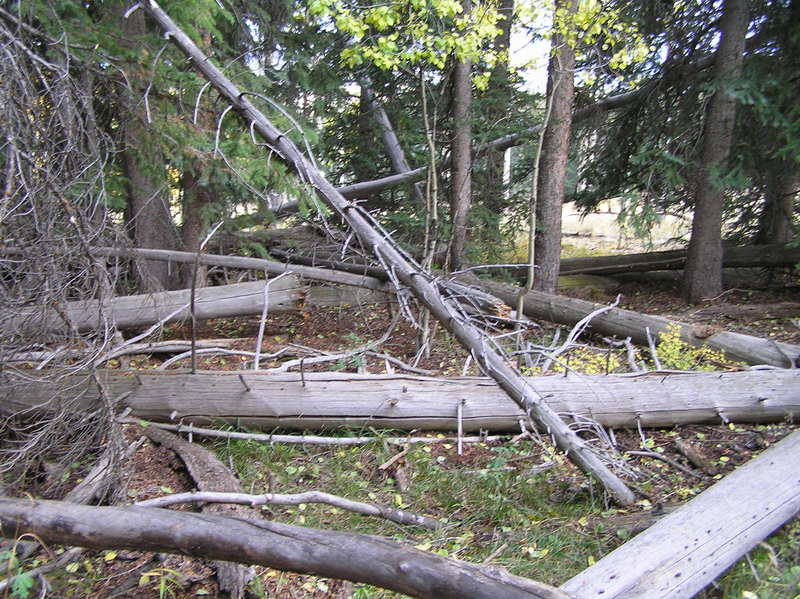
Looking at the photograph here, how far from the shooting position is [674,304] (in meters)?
9.45

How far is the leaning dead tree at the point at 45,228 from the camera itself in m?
3.47

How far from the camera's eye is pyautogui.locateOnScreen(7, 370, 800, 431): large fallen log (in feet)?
17.9

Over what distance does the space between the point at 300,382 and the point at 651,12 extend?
27.6ft

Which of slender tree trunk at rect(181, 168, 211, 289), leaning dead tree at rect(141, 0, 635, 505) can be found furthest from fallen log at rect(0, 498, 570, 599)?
slender tree trunk at rect(181, 168, 211, 289)

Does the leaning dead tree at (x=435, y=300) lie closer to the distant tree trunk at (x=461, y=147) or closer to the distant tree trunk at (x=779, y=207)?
the distant tree trunk at (x=461, y=147)

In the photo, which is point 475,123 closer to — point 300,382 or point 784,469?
point 300,382

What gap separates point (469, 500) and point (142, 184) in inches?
262

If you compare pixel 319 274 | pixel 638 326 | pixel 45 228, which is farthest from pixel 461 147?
pixel 45 228

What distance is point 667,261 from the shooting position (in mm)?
10664

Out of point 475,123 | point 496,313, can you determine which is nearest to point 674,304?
point 496,313

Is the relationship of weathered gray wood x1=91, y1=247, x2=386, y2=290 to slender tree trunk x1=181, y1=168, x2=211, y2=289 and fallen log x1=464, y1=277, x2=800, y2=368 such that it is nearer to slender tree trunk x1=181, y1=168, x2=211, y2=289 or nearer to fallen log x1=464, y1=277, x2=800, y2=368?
slender tree trunk x1=181, y1=168, x2=211, y2=289

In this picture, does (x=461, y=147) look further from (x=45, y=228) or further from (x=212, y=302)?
(x=45, y=228)

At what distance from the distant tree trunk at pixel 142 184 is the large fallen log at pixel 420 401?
1.19 metres

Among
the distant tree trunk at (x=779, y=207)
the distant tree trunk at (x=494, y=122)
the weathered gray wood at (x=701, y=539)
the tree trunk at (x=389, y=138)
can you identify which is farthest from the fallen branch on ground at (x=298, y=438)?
the distant tree trunk at (x=779, y=207)
